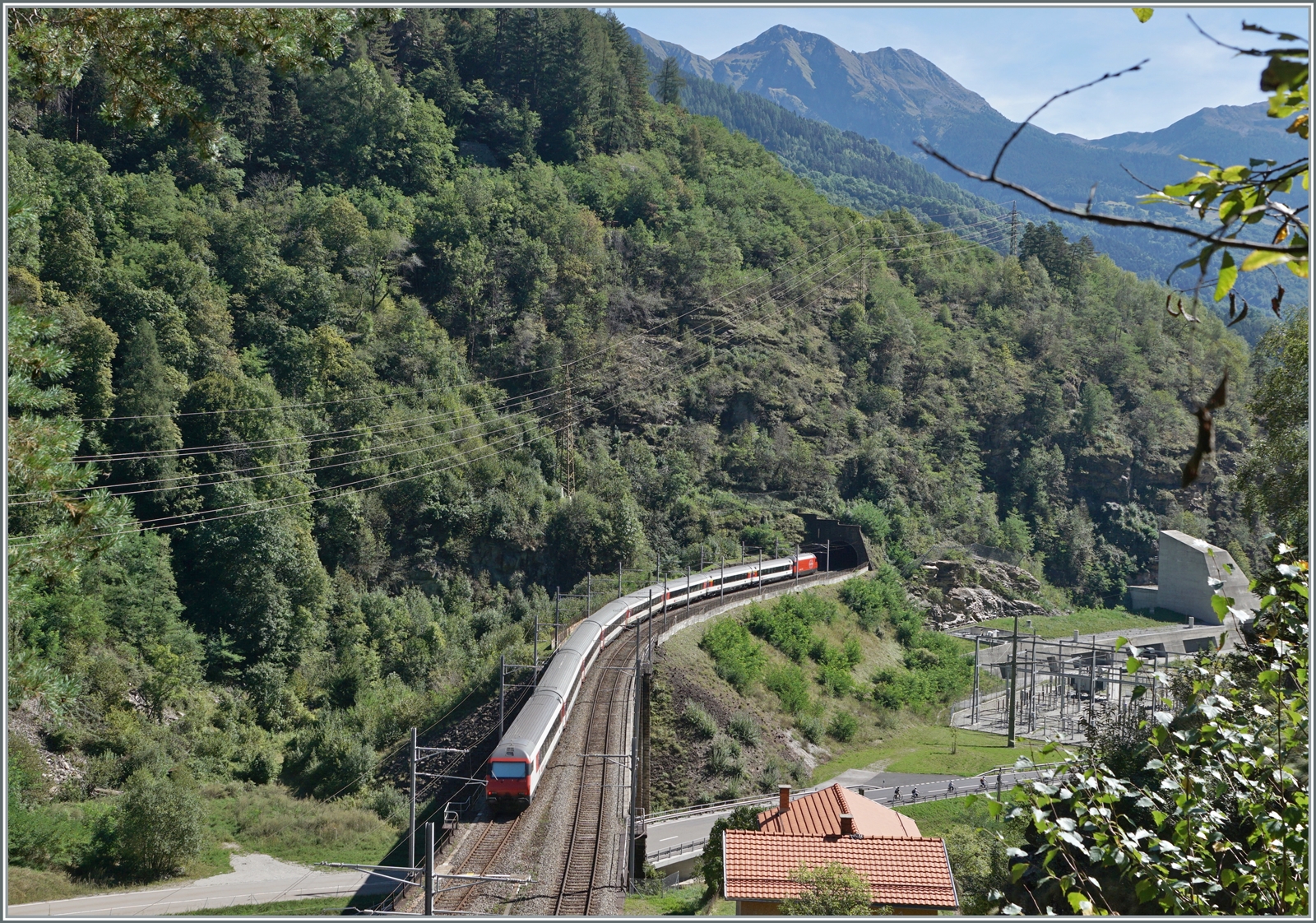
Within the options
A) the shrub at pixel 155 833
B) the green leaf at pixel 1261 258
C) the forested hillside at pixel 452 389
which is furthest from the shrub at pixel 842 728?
the green leaf at pixel 1261 258

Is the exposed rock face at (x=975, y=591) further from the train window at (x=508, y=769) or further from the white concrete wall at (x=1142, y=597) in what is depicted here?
the train window at (x=508, y=769)

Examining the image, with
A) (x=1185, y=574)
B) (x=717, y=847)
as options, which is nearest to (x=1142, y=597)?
(x=1185, y=574)

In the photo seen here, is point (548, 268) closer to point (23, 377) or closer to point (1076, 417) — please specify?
point (1076, 417)

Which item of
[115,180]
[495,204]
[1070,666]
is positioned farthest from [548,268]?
[1070,666]

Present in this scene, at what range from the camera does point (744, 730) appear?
26.5 m

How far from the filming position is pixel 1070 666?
120 ft

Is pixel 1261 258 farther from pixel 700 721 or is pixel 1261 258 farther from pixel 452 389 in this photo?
pixel 452 389

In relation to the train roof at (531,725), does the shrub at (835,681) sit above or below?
below

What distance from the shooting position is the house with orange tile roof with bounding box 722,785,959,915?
1207cm

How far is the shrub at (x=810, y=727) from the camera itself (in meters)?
29.2

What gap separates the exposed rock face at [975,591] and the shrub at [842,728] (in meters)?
14.5

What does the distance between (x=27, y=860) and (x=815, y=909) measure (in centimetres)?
1442

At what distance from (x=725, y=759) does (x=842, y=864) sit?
12656 millimetres

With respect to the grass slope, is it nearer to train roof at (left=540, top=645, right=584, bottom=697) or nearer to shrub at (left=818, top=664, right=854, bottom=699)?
shrub at (left=818, top=664, right=854, bottom=699)
